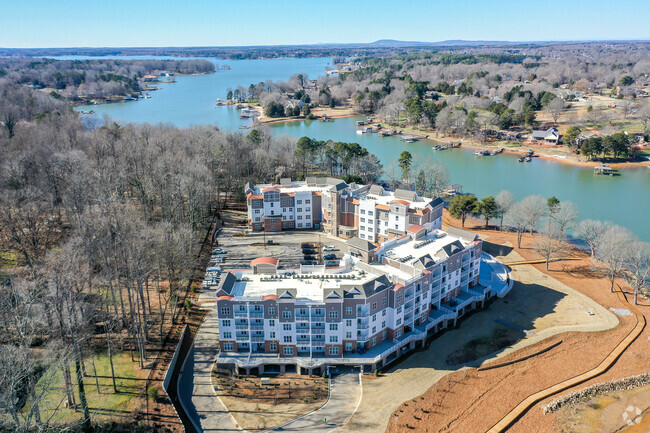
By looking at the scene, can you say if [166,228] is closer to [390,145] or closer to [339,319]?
[339,319]

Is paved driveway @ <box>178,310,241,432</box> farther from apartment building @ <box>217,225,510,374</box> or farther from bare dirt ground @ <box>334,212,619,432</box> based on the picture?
bare dirt ground @ <box>334,212,619,432</box>

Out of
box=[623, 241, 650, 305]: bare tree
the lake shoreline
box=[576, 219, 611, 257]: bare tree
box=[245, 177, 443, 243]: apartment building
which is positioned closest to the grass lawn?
box=[245, 177, 443, 243]: apartment building

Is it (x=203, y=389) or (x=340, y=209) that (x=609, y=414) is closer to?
(x=203, y=389)

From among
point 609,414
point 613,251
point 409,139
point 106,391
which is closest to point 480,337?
point 609,414

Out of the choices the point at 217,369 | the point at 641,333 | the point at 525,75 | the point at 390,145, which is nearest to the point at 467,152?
the point at 390,145

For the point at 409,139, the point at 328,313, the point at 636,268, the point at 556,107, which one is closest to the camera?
the point at 328,313

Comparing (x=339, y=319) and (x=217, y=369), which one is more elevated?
(x=339, y=319)
